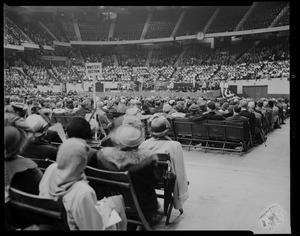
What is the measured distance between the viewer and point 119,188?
238cm

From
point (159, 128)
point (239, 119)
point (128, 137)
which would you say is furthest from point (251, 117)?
point (128, 137)

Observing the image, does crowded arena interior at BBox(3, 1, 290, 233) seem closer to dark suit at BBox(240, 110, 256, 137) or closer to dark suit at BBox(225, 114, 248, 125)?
dark suit at BBox(225, 114, 248, 125)

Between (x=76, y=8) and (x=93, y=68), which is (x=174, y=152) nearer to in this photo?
(x=76, y=8)

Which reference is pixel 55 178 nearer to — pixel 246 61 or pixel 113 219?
pixel 113 219

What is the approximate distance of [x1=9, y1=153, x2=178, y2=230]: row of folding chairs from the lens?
1811 mm

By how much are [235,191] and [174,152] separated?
126 cm

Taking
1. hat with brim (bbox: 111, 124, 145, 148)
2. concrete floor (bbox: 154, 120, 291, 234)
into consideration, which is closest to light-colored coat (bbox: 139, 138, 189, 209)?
concrete floor (bbox: 154, 120, 291, 234)

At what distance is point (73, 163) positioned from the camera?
1.85 meters

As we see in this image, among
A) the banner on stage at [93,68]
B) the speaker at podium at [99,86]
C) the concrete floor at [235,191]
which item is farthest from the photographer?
the speaker at podium at [99,86]

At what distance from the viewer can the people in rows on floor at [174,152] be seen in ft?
10.2

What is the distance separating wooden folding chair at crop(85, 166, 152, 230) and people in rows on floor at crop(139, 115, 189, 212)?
67 cm

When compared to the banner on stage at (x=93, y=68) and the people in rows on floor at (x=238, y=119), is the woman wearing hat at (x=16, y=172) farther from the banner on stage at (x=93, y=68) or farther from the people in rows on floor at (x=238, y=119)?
the people in rows on floor at (x=238, y=119)

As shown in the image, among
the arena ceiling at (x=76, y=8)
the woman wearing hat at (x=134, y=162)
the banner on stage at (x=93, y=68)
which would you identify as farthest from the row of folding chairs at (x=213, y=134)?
the arena ceiling at (x=76, y=8)

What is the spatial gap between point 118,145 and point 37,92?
29.7 ft
